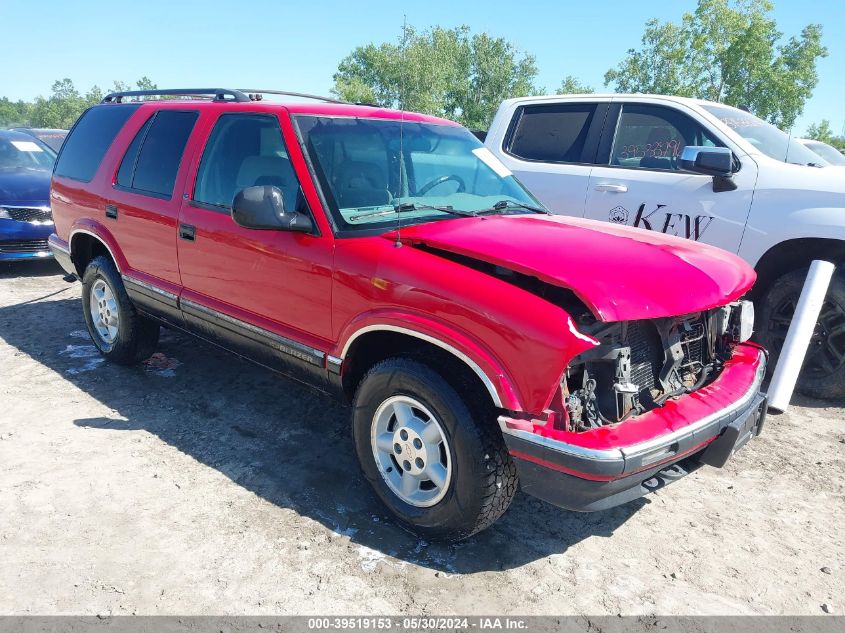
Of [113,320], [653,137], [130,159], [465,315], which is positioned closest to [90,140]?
[130,159]

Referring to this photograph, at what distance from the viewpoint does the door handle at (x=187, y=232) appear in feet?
12.2

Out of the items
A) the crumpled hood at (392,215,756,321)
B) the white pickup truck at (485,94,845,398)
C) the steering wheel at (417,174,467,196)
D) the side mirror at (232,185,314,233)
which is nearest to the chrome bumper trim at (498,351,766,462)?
the crumpled hood at (392,215,756,321)

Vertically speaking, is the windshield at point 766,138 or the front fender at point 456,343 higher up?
the windshield at point 766,138

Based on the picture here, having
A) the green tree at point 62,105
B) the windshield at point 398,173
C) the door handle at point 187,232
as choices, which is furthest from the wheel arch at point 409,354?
the green tree at point 62,105

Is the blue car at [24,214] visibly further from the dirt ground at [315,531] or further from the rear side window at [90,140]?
the dirt ground at [315,531]

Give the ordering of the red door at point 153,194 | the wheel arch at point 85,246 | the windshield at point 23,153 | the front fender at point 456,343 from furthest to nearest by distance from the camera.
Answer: the windshield at point 23,153
the wheel arch at point 85,246
the red door at point 153,194
the front fender at point 456,343

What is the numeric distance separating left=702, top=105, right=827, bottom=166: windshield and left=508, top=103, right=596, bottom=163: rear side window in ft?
3.43

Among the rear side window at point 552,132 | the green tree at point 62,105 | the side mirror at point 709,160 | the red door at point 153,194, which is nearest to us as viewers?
the red door at point 153,194

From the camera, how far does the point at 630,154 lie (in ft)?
17.4

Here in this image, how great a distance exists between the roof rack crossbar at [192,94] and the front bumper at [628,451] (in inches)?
110

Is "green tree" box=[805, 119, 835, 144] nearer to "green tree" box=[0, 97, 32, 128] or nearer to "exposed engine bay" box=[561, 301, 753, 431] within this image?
"exposed engine bay" box=[561, 301, 753, 431]

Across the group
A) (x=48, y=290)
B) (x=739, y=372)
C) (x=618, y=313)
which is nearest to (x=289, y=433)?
(x=618, y=313)

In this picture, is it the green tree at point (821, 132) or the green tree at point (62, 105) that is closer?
the green tree at point (821, 132)

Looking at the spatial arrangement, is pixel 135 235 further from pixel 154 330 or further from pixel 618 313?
pixel 618 313
